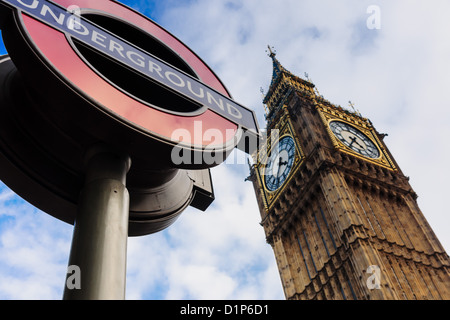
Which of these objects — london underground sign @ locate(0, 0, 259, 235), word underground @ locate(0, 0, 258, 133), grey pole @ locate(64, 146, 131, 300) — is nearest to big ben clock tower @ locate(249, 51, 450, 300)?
word underground @ locate(0, 0, 258, 133)

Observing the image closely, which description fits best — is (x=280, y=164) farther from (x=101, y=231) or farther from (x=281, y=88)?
(x=101, y=231)

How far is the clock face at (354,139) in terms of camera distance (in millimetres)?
37625

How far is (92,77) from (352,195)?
31119 millimetres

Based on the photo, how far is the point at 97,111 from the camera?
9.75ft

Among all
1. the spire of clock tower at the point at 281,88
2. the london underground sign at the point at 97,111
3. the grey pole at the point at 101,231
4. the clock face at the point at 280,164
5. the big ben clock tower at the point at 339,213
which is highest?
the spire of clock tower at the point at 281,88

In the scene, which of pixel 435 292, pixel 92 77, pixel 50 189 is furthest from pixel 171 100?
pixel 435 292

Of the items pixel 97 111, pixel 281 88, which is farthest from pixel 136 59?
pixel 281 88

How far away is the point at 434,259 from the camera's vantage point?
31.2 meters

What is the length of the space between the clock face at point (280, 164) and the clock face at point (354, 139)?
401 centimetres

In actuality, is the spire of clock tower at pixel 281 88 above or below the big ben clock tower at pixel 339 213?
above

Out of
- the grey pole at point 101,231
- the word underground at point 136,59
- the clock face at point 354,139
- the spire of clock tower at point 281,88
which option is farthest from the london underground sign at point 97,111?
the spire of clock tower at point 281,88

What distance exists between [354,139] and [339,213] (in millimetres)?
10299

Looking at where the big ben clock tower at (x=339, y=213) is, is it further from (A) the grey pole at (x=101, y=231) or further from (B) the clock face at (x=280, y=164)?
(A) the grey pole at (x=101, y=231)
